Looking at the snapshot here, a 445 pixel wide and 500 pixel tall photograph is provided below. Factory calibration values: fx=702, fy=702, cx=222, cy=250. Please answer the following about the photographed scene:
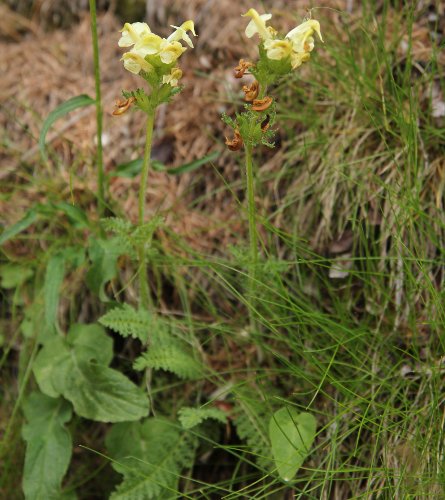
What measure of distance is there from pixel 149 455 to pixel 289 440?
18.8 inches

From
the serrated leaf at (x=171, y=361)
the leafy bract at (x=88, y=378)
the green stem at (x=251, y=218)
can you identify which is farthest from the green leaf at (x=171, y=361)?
the green stem at (x=251, y=218)

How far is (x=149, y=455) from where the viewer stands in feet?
6.11

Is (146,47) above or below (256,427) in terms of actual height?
above

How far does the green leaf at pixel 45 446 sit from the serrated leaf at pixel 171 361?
0.30m

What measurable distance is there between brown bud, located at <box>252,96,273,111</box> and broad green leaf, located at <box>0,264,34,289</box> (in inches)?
43.3

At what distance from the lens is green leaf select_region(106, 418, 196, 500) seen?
69.1 inches

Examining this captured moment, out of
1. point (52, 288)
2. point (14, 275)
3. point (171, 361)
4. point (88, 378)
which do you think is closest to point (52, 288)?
point (52, 288)

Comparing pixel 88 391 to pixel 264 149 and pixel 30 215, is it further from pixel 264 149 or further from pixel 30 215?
pixel 264 149

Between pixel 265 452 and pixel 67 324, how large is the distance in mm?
857

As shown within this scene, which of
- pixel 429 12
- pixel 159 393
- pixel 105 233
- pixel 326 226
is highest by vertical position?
pixel 429 12

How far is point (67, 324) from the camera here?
7.57ft

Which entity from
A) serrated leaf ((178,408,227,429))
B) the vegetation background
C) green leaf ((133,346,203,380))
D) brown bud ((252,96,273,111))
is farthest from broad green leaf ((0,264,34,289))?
brown bud ((252,96,273,111))

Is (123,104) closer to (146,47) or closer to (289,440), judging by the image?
(146,47)

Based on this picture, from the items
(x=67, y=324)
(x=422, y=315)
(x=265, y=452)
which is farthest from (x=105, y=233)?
(x=422, y=315)
